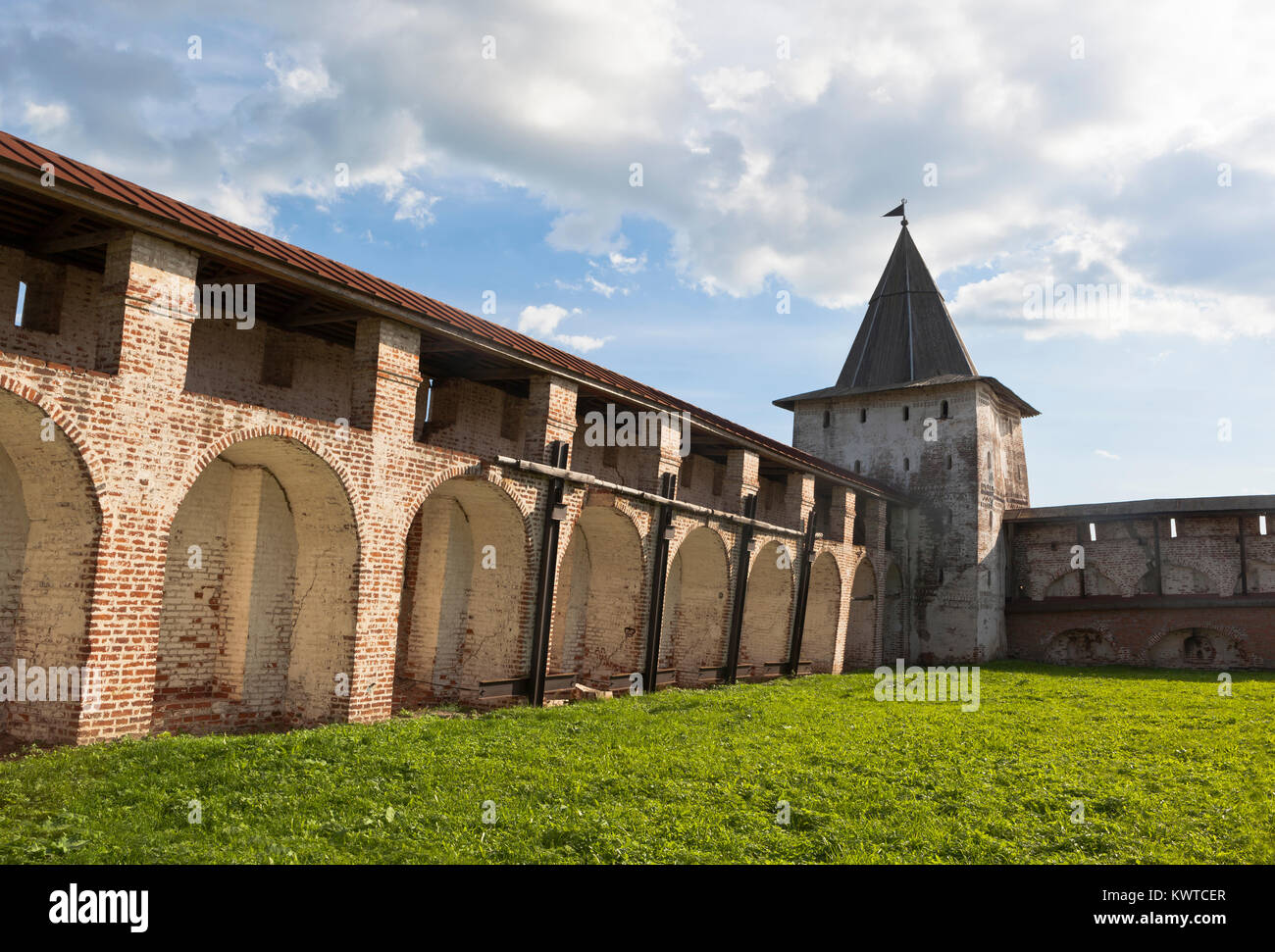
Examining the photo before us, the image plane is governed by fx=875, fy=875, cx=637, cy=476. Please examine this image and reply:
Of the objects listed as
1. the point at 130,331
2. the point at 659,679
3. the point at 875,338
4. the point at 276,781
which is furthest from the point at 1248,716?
the point at 875,338

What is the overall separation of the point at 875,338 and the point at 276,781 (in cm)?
2597

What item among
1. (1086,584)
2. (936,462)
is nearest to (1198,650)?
(1086,584)

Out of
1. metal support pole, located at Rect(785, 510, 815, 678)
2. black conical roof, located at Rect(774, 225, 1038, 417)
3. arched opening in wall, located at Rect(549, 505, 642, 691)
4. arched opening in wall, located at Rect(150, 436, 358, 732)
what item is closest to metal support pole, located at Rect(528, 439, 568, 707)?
arched opening in wall, located at Rect(549, 505, 642, 691)

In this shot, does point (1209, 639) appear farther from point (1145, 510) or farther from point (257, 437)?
point (257, 437)

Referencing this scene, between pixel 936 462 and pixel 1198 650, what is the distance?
27.2 feet

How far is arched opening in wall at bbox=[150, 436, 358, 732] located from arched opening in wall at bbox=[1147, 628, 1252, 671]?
854 inches

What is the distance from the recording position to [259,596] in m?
11.1

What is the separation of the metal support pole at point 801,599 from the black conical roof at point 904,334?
952 centimetres

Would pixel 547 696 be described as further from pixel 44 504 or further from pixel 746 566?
pixel 44 504

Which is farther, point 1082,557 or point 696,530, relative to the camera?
point 1082,557

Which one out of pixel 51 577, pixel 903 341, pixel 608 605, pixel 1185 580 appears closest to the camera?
pixel 51 577
